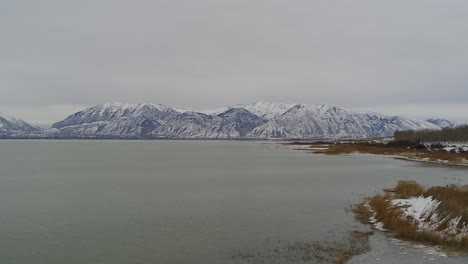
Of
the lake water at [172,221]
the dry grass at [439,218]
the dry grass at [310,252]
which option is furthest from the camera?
the dry grass at [439,218]

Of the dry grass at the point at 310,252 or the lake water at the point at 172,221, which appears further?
the lake water at the point at 172,221

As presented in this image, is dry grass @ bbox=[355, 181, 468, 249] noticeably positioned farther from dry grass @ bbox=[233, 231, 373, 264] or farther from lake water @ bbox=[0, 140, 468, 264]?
dry grass @ bbox=[233, 231, 373, 264]

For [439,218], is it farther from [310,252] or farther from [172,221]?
[172,221]

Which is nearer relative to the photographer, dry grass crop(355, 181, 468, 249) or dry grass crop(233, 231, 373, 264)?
dry grass crop(233, 231, 373, 264)

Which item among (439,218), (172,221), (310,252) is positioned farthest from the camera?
(172,221)

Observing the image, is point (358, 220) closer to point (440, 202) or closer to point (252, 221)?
point (440, 202)

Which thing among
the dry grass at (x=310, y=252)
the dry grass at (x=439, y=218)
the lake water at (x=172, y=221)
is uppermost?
the dry grass at (x=439, y=218)

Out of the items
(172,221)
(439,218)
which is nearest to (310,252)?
(439,218)

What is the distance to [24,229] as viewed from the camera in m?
26.9

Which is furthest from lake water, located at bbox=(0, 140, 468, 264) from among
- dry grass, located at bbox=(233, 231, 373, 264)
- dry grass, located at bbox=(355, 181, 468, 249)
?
dry grass, located at bbox=(355, 181, 468, 249)

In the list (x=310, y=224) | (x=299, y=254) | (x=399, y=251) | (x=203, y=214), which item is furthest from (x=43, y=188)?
(x=399, y=251)

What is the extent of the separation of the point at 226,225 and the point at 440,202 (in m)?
14.6

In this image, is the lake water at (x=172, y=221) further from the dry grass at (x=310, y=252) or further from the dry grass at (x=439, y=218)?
the dry grass at (x=439, y=218)

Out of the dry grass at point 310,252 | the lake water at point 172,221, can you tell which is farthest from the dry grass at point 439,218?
the dry grass at point 310,252
